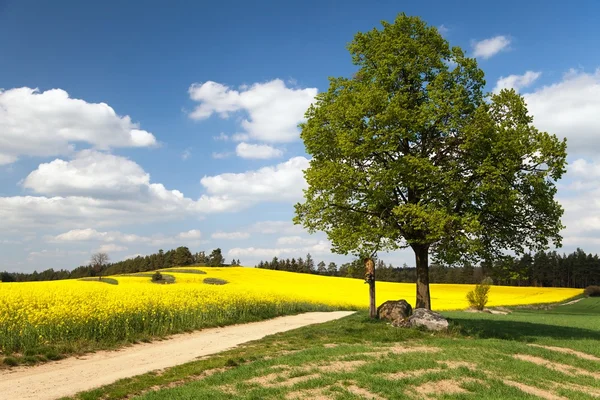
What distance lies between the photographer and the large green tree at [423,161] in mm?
19172

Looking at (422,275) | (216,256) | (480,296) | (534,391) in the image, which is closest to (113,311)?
(422,275)

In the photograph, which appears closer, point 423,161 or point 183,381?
point 183,381

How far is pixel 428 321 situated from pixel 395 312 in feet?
8.36

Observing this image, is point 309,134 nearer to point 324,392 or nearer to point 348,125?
point 348,125

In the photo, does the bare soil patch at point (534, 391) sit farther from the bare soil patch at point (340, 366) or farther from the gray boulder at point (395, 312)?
the gray boulder at point (395, 312)

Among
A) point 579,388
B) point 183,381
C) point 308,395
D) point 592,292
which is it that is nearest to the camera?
point 308,395

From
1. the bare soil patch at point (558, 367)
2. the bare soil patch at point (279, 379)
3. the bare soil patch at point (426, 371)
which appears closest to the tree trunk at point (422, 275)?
the bare soil patch at point (558, 367)

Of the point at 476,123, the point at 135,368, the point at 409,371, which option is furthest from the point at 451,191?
the point at 135,368

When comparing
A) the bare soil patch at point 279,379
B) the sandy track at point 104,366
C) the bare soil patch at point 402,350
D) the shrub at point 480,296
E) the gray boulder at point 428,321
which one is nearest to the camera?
the bare soil patch at point 279,379

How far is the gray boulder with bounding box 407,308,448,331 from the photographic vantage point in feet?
62.4

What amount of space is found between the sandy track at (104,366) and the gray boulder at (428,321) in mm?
6733

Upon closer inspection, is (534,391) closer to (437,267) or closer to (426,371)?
(426,371)

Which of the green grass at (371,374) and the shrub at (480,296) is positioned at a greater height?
the green grass at (371,374)

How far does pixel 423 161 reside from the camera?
19.0 metres
